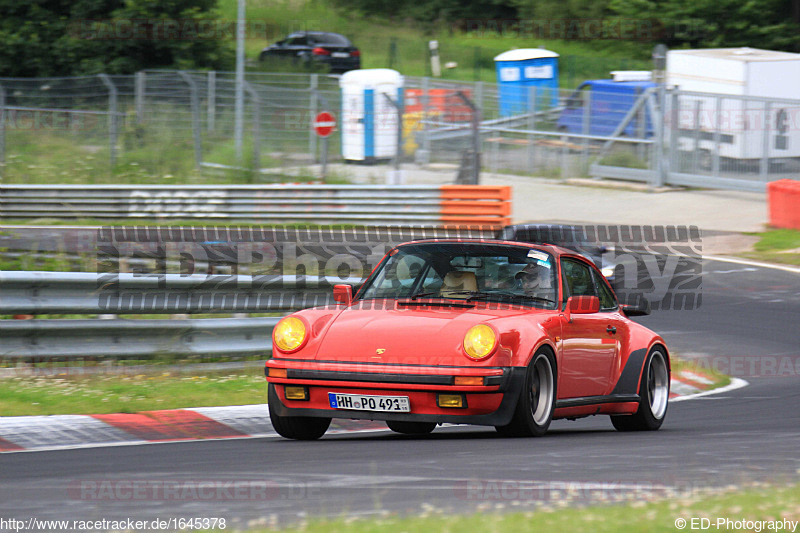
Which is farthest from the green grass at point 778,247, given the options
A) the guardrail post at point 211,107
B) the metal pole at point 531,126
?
the guardrail post at point 211,107

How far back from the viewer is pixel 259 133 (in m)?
23.2

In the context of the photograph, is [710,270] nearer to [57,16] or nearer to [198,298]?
[198,298]

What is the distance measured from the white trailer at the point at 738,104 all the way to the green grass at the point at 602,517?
20.0 meters

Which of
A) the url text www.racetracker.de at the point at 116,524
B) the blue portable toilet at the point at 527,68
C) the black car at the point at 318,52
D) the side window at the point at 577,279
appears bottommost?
the url text www.racetracker.de at the point at 116,524

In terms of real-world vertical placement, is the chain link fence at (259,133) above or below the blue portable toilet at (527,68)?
below

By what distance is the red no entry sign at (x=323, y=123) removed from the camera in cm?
2292

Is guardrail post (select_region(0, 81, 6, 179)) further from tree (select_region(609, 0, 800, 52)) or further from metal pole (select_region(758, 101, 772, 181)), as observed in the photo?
tree (select_region(609, 0, 800, 52))

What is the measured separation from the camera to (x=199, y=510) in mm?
4461

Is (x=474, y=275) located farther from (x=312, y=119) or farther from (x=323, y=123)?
(x=312, y=119)

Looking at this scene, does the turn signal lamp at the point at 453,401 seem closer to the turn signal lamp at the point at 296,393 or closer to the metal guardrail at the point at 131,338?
the turn signal lamp at the point at 296,393

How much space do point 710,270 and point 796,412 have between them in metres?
9.13

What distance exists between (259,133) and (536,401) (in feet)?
56.4

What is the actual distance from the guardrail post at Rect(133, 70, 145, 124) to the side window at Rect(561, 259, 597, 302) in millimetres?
17740

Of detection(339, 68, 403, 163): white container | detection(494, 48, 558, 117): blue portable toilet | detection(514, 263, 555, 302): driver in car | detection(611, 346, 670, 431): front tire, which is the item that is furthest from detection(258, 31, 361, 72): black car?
detection(514, 263, 555, 302): driver in car
